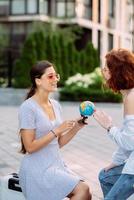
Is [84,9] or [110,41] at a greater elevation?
[84,9]

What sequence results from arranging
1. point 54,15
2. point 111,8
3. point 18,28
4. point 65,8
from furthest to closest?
point 111,8 < point 65,8 < point 18,28 < point 54,15

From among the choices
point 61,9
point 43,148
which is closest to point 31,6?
point 61,9

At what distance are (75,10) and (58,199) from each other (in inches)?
1530

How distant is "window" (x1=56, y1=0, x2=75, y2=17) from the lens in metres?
42.6

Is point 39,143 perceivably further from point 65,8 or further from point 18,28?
point 65,8

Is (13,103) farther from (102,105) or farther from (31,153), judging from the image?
(31,153)

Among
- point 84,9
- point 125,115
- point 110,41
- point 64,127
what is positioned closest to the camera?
point 125,115

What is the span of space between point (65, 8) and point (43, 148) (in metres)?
38.9

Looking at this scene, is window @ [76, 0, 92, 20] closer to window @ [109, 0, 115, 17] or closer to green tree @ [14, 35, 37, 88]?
window @ [109, 0, 115, 17]

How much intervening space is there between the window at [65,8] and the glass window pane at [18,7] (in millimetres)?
2437

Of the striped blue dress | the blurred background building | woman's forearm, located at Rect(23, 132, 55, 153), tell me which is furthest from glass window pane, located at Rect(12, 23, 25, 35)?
woman's forearm, located at Rect(23, 132, 55, 153)

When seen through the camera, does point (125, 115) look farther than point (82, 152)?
No

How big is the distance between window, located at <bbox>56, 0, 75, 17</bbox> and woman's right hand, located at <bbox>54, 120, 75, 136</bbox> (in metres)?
38.5

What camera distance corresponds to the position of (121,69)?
4.14 m
